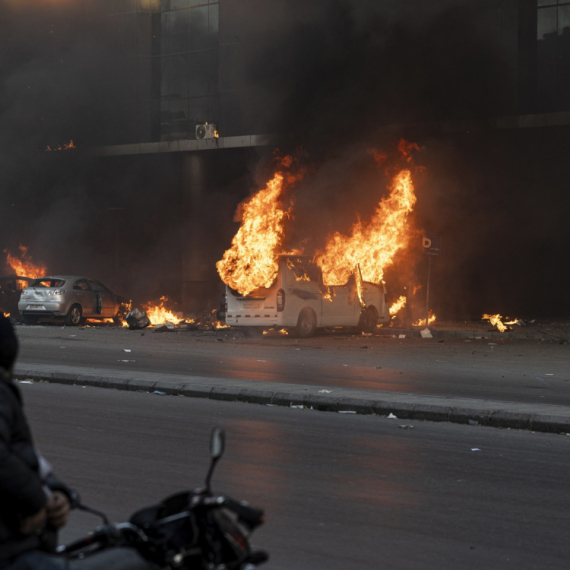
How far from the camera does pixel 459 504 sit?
18.5ft

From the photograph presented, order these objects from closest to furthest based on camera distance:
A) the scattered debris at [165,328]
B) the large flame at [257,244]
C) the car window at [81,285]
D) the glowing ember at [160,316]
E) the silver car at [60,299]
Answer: the large flame at [257,244], the scattered debris at [165,328], the silver car at [60,299], the car window at [81,285], the glowing ember at [160,316]

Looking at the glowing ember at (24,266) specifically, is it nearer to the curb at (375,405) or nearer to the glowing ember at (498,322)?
the glowing ember at (498,322)

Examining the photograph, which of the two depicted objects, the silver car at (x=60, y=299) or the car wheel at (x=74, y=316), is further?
the car wheel at (x=74, y=316)

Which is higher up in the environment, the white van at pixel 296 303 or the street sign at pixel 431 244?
the street sign at pixel 431 244

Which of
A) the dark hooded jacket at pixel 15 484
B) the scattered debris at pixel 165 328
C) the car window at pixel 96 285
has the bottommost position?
the scattered debris at pixel 165 328

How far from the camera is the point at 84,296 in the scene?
79.4 feet

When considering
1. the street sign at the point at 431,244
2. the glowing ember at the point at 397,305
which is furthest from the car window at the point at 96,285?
the street sign at the point at 431,244

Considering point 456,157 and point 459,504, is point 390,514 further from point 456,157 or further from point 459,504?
point 456,157

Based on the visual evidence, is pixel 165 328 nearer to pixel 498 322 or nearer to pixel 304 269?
pixel 304 269

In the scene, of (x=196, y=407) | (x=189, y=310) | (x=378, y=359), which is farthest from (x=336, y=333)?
(x=196, y=407)

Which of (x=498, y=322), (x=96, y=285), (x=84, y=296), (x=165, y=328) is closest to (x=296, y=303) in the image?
(x=165, y=328)

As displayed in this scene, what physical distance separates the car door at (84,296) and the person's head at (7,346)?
2178cm

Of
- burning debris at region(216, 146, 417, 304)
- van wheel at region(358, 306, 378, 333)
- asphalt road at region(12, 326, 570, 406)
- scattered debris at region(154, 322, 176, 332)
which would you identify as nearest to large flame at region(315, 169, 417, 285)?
burning debris at region(216, 146, 417, 304)

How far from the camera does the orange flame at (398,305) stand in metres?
24.2
